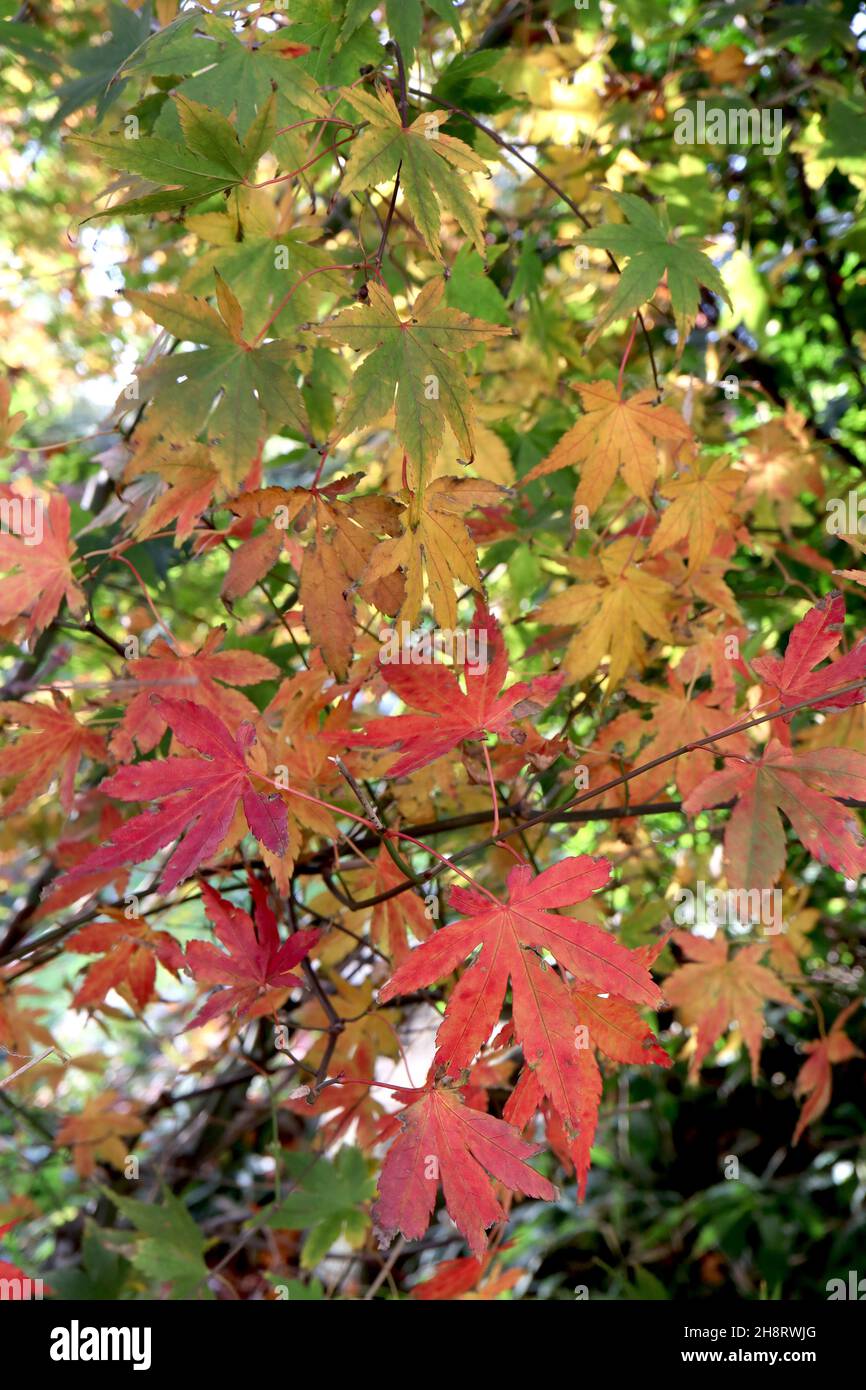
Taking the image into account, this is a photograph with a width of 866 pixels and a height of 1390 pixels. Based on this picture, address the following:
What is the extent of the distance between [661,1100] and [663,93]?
226cm

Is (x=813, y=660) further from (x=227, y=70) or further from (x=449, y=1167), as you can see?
(x=227, y=70)

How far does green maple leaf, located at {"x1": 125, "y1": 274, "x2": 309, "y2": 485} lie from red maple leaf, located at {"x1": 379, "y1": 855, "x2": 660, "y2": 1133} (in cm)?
44

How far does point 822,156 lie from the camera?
1.76 meters

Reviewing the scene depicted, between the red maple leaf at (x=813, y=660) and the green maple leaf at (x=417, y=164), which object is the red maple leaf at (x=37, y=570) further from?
the red maple leaf at (x=813, y=660)

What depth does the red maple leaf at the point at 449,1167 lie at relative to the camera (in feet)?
2.67

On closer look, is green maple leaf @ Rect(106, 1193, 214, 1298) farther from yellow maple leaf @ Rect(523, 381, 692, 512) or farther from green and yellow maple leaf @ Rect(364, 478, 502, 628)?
yellow maple leaf @ Rect(523, 381, 692, 512)

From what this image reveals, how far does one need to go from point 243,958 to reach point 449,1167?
287mm

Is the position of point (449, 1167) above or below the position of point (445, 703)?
below

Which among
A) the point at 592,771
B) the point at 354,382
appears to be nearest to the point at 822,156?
the point at 592,771

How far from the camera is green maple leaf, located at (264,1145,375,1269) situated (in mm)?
1448

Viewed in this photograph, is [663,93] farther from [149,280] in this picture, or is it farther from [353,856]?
[353,856]

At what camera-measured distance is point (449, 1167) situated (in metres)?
0.84

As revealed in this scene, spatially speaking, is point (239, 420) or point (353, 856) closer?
point (239, 420)

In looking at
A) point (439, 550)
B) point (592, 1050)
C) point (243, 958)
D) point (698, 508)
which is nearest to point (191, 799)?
point (243, 958)
